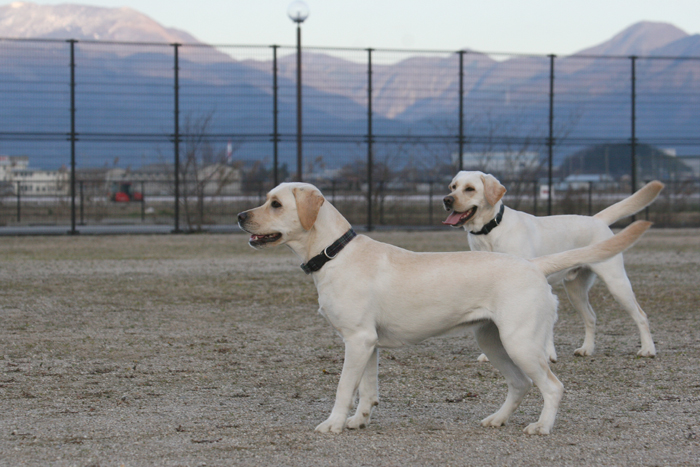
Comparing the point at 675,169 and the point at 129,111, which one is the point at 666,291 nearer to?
the point at 129,111

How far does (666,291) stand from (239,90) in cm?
1342

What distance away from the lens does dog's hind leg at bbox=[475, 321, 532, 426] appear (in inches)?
161

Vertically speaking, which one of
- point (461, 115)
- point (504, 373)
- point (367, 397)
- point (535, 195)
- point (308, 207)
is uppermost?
point (461, 115)

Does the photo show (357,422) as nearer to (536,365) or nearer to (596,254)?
(536,365)

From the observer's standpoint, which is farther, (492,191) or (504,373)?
(492,191)

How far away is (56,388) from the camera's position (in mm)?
4859

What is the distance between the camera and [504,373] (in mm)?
4152

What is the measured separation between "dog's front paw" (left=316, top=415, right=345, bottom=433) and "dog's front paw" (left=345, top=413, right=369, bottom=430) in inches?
4.5

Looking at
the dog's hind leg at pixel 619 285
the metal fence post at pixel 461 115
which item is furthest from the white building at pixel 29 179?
the dog's hind leg at pixel 619 285

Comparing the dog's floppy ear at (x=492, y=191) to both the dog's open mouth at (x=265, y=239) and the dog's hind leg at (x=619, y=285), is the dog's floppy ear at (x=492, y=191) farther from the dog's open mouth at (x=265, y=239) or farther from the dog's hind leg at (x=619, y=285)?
the dog's open mouth at (x=265, y=239)

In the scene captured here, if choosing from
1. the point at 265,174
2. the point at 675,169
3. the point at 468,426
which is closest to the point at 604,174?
the point at 675,169

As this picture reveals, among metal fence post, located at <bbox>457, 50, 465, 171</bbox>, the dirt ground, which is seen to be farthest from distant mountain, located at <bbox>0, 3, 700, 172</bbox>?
the dirt ground

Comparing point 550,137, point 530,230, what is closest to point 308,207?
point 530,230

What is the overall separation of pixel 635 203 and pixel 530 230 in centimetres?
82
